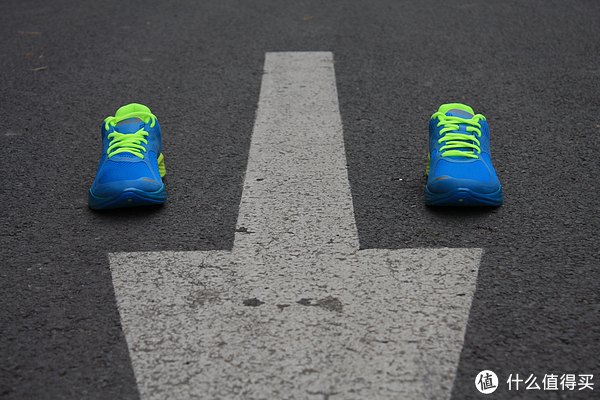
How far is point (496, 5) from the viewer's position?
16.3 ft

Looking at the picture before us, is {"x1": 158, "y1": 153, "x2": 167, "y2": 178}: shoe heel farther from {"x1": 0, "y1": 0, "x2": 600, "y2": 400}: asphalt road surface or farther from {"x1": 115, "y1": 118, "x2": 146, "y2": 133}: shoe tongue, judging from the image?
{"x1": 115, "y1": 118, "x2": 146, "y2": 133}: shoe tongue

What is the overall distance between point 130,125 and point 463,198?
1540 millimetres

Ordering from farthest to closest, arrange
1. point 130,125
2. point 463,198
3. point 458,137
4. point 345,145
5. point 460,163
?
point 345,145
point 130,125
point 458,137
point 460,163
point 463,198

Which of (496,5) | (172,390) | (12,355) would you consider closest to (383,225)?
(172,390)

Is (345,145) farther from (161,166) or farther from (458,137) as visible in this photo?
(161,166)

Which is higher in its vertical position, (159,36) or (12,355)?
(159,36)

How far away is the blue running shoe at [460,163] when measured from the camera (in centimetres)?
212

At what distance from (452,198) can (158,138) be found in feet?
4.60

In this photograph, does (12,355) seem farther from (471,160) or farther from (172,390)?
(471,160)

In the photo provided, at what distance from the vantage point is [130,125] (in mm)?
2461

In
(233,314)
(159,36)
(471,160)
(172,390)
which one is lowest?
(172,390)

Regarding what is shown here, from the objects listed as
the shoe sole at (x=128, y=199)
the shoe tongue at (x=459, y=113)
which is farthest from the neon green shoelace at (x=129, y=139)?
the shoe tongue at (x=459, y=113)

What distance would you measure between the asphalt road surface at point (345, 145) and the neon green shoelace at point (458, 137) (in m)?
0.21

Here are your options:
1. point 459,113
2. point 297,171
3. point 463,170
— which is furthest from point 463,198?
point 297,171
